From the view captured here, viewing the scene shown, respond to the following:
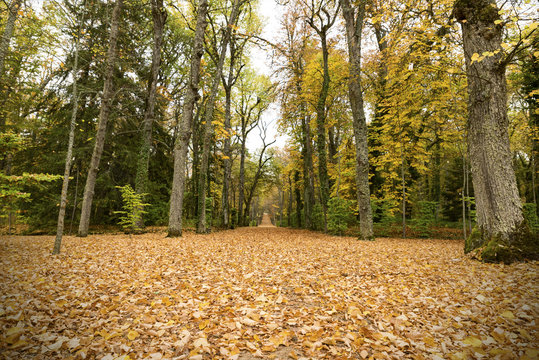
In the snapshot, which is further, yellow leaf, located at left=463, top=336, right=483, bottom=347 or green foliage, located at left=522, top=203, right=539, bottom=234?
green foliage, located at left=522, top=203, right=539, bottom=234

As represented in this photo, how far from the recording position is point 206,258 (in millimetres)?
5418

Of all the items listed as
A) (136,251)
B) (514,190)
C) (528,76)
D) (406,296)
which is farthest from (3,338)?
(528,76)

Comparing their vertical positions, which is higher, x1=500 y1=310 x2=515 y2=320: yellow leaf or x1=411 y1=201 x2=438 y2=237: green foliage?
x1=411 y1=201 x2=438 y2=237: green foliage

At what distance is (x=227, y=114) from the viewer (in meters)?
15.4

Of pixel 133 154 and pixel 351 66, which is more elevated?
pixel 351 66

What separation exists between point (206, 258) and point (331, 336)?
3693 mm

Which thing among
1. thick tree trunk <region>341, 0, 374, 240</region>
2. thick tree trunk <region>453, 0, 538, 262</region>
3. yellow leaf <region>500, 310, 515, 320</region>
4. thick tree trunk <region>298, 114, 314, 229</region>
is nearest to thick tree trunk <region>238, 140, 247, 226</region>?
thick tree trunk <region>298, 114, 314, 229</region>

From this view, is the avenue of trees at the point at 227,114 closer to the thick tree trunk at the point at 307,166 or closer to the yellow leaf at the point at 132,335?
the thick tree trunk at the point at 307,166

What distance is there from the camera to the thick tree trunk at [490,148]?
4559mm

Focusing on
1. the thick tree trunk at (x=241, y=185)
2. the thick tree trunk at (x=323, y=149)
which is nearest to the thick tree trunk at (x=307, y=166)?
the thick tree trunk at (x=323, y=149)

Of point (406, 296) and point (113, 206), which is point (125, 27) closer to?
point (113, 206)

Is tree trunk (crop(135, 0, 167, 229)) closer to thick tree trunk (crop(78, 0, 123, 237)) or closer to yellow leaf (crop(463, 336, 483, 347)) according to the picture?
thick tree trunk (crop(78, 0, 123, 237))

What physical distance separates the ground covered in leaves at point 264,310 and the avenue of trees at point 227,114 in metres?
1.88

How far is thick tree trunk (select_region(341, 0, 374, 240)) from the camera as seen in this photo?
375 inches
